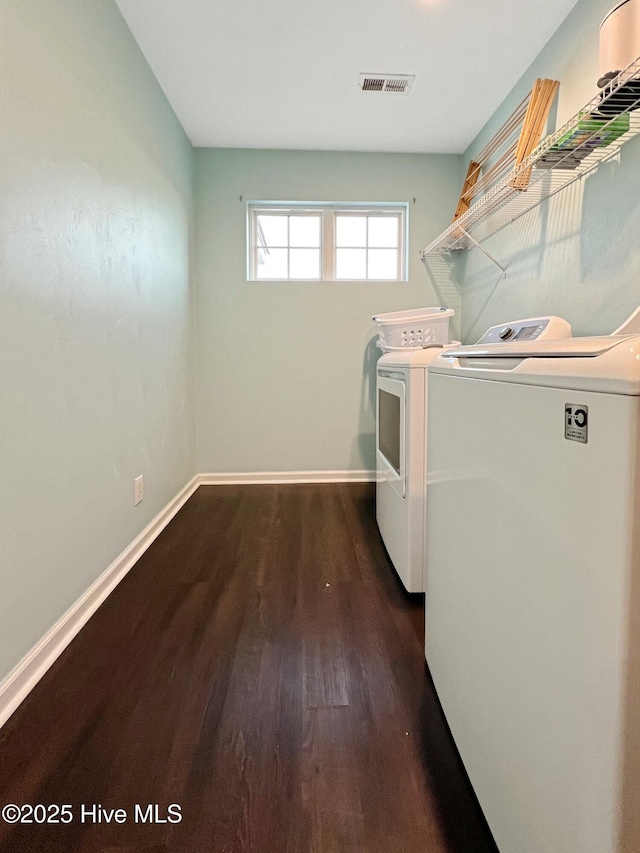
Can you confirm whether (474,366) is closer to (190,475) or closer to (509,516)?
(509,516)

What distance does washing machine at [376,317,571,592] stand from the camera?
1.61 m

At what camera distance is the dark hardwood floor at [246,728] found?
849mm

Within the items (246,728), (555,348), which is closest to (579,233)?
(555,348)

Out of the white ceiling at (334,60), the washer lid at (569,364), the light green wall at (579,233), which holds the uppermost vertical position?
the white ceiling at (334,60)

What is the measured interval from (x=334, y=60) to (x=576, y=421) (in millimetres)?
2362

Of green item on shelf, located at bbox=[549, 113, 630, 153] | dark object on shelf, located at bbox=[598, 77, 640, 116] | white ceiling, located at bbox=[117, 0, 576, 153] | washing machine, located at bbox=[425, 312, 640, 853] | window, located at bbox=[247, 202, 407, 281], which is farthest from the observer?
window, located at bbox=[247, 202, 407, 281]

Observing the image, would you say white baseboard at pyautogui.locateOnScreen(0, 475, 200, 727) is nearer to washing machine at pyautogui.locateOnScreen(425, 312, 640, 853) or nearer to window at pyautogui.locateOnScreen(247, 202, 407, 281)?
washing machine at pyautogui.locateOnScreen(425, 312, 640, 853)

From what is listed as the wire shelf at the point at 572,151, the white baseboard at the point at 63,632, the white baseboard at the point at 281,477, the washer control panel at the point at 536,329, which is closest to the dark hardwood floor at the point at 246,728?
the white baseboard at the point at 63,632

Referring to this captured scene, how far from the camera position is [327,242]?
3.28 meters

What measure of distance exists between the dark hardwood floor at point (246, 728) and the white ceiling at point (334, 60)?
228 cm

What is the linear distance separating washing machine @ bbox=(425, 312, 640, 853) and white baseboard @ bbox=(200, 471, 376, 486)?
2.35 metres

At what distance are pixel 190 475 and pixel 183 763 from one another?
7.28 feet

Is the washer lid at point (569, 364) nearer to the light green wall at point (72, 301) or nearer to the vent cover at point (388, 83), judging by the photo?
the light green wall at point (72, 301)

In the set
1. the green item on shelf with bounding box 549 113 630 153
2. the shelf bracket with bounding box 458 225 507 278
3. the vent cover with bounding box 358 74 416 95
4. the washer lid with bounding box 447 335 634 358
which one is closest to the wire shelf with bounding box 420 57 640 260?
the green item on shelf with bounding box 549 113 630 153
